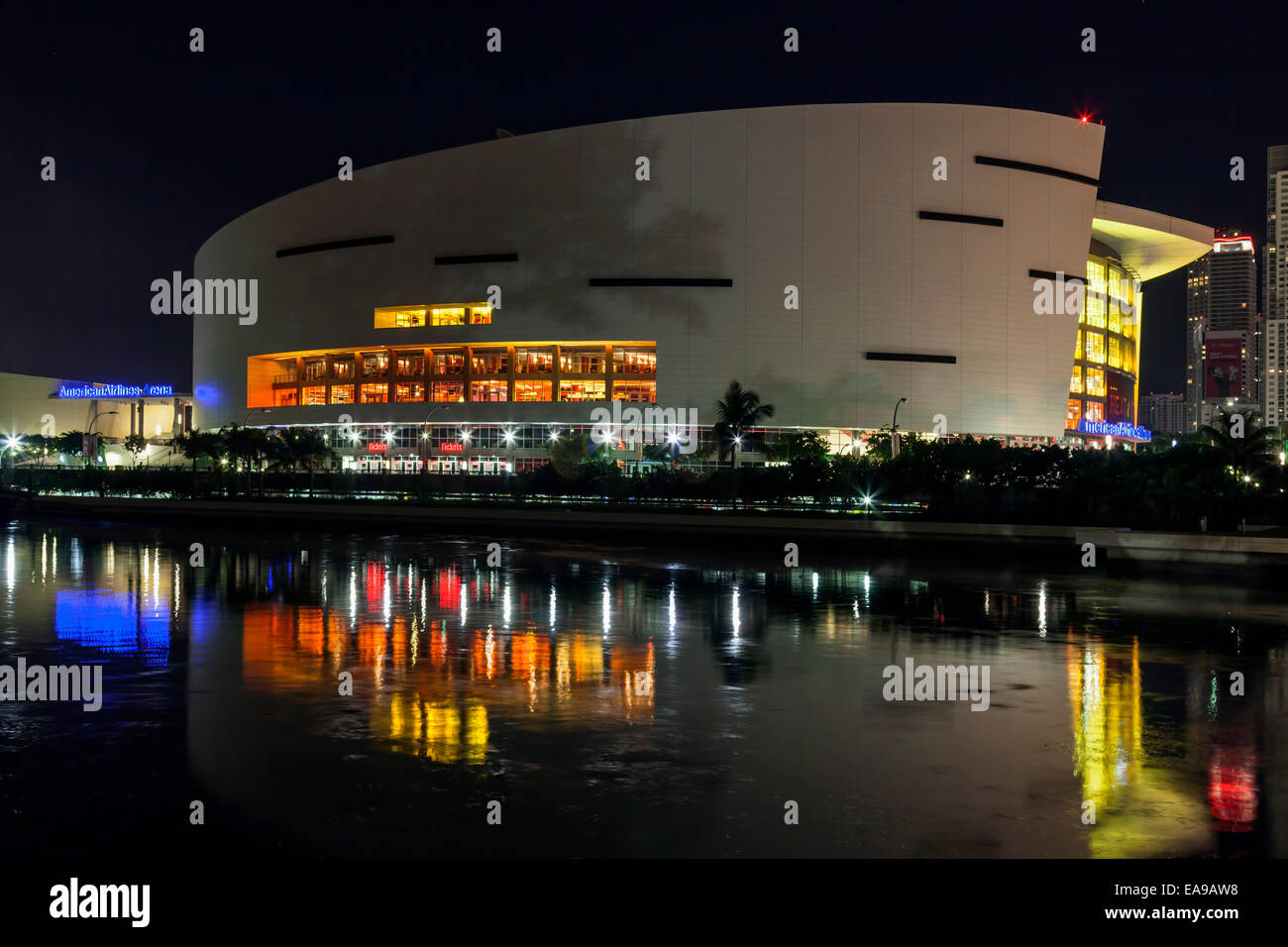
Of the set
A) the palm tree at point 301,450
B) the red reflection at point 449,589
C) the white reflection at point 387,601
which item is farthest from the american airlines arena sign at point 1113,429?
the white reflection at point 387,601

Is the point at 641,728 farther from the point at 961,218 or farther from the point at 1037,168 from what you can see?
the point at 1037,168

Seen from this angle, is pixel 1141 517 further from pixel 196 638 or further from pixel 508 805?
pixel 508 805

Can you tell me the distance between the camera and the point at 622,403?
102 meters

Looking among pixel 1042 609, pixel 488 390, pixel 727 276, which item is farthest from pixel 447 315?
pixel 1042 609

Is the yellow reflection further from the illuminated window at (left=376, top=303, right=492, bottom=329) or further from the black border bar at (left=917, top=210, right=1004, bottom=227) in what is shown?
the illuminated window at (left=376, top=303, right=492, bottom=329)

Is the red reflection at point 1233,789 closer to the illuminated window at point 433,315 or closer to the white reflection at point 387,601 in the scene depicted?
the white reflection at point 387,601

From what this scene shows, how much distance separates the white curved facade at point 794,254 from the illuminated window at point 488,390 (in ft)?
5.17

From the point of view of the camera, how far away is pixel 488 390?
360 ft

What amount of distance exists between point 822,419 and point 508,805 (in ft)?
312

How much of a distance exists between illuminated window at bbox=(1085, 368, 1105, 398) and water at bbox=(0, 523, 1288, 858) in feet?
341

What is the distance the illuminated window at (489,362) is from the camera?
10925cm

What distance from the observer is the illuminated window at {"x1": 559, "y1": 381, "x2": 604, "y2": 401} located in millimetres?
105812

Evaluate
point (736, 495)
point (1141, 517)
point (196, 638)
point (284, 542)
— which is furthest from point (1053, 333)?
point (196, 638)
